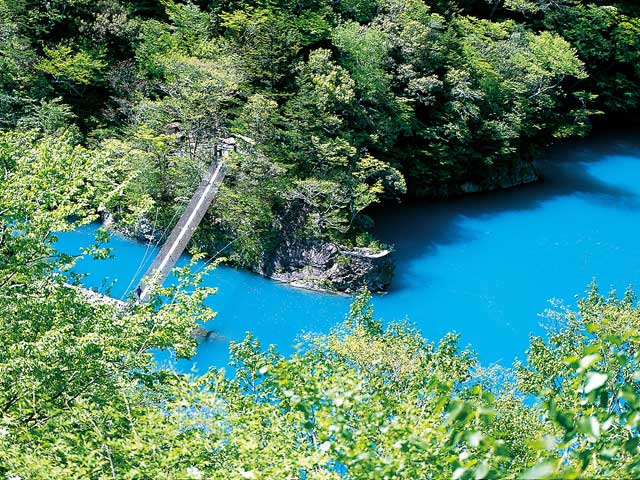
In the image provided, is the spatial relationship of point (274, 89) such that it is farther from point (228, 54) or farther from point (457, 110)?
point (457, 110)

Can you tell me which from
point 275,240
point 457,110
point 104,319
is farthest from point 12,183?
point 457,110

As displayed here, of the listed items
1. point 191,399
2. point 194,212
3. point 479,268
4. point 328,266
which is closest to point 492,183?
point 479,268

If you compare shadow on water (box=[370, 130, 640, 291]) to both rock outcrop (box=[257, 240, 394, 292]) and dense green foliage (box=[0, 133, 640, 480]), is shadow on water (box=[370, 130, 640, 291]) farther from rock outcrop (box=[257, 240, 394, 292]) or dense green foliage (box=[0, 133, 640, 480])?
dense green foliage (box=[0, 133, 640, 480])

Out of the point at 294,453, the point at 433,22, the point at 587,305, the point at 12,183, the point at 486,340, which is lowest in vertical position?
the point at 486,340

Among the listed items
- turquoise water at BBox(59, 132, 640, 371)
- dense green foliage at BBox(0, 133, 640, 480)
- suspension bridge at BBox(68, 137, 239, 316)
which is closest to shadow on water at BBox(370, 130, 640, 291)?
turquoise water at BBox(59, 132, 640, 371)

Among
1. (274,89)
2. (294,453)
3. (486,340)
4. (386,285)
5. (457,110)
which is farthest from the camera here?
(457,110)

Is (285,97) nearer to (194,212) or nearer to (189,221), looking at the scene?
(194,212)
